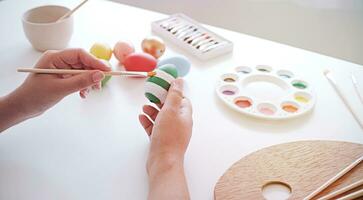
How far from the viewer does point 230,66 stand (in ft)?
3.43

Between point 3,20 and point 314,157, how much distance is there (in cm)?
92

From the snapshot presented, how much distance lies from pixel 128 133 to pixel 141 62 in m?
0.21

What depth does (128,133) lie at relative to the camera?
2.80 feet

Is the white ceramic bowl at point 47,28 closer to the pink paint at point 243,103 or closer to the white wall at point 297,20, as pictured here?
the pink paint at point 243,103

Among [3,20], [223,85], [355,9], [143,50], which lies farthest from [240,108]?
→ [355,9]

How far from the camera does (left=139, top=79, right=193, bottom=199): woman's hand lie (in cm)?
68

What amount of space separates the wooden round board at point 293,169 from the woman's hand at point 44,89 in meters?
0.29

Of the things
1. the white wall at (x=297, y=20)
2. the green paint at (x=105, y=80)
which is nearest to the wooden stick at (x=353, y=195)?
the green paint at (x=105, y=80)

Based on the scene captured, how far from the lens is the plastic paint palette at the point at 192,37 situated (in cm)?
108

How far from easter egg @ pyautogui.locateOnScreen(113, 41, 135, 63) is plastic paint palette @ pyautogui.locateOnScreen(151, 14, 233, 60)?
0.41 feet

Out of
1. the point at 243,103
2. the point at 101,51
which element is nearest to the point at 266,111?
the point at 243,103

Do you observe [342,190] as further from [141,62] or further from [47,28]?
Result: [47,28]

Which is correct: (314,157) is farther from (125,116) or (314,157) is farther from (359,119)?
(125,116)

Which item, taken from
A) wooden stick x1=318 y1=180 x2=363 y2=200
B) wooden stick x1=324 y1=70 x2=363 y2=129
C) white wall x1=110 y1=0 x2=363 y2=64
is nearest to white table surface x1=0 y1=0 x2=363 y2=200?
wooden stick x1=324 y1=70 x2=363 y2=129
